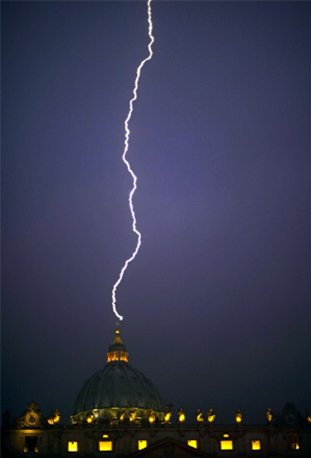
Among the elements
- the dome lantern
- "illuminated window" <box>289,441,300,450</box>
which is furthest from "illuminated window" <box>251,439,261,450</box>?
the dome lantern

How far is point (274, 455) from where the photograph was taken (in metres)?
71.4

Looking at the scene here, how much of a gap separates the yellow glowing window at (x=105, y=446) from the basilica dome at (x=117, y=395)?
24.4 metres

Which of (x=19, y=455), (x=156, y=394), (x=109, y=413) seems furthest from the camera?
(x=156, y=394)

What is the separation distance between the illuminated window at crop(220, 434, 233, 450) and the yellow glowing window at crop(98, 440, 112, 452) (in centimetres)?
1353

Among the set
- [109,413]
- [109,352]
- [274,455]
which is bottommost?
[274,455]

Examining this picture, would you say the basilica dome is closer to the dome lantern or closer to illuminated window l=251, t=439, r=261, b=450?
the dome lantern

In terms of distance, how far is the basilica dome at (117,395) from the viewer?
328 feet

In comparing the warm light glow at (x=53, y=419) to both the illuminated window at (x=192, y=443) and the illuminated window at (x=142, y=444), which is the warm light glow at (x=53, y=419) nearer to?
the illuminated window at (x=142, y=444)

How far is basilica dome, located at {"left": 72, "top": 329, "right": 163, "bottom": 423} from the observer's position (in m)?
100

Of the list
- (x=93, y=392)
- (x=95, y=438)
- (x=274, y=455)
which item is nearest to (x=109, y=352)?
(x=93, y=392)

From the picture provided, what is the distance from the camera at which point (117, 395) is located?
4026 inches

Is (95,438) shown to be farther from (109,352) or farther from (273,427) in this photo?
(109,352)

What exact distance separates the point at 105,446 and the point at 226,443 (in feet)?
48.1

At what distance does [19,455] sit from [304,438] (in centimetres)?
3444
